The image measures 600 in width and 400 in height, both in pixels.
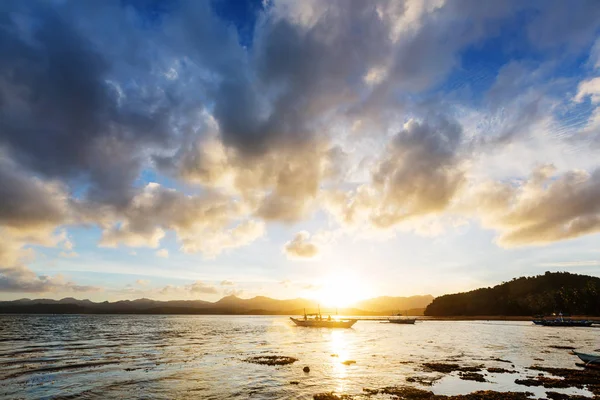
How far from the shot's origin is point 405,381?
3088 cm

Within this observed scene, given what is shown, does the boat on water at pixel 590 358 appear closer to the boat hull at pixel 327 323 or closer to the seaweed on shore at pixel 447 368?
the seaweed on shore at pixel 447 368

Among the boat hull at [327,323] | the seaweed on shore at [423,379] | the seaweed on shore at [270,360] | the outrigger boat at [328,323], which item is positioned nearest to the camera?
the seaweed on shore at [423,379]

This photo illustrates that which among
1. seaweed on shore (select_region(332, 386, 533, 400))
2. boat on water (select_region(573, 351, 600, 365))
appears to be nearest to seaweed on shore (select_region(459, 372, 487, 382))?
seaweed on shore (select_region(332, 386, 533, 400))

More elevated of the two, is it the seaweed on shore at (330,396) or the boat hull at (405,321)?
the boat hull at (405,321)

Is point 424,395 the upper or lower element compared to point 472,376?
lower

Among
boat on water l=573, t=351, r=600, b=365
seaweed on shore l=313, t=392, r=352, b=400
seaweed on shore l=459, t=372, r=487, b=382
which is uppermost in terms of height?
boat on water l=573, t=351, r=600, b=365

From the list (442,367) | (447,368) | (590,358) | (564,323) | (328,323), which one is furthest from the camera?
(328,323)

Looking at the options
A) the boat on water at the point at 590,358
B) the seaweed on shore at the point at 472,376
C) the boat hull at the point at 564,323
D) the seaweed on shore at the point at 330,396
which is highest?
the boat hull at the point at 564,323

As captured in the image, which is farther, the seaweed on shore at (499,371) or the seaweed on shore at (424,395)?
the seaweed on shore at (499,371)

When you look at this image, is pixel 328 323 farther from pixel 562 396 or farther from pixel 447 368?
pixel 562 396

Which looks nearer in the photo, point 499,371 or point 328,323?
point 499,371

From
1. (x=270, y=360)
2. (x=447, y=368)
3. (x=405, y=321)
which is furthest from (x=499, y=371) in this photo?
(x=405, y=321)

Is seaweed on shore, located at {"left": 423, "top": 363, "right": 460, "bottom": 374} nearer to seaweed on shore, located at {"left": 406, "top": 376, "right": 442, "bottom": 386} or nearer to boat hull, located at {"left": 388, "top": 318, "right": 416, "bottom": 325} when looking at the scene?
seaweed on shore, located at {"left": 406, "top": 376, "right": 442, "bottom": 386}

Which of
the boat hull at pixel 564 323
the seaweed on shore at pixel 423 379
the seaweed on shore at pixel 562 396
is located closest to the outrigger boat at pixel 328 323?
the boat hull at pixel 564 323
